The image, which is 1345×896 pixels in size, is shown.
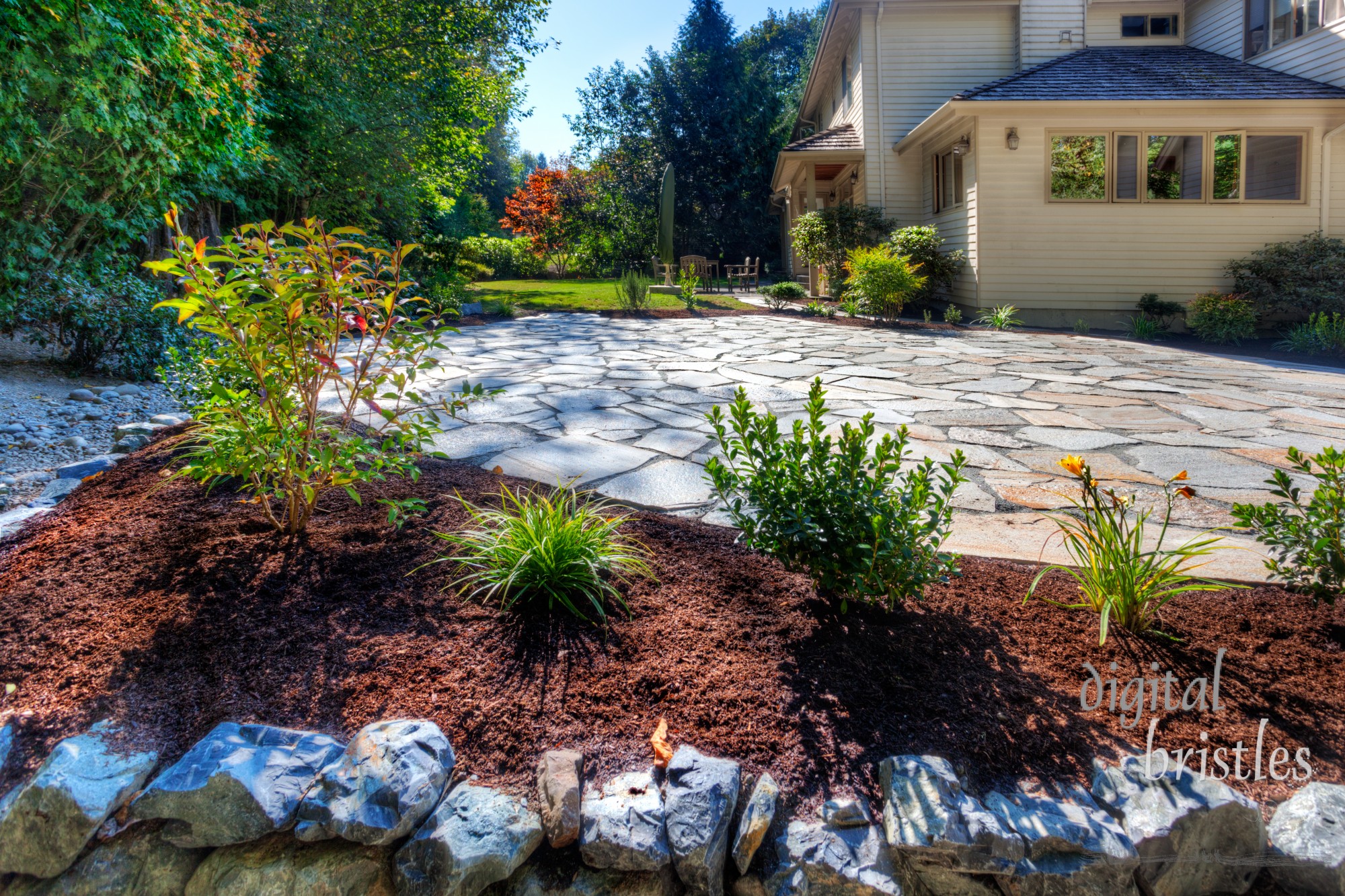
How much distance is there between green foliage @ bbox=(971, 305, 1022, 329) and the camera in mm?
9727

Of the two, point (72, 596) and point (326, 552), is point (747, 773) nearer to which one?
point (326, 552)

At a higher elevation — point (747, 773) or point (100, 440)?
point (100, 440)

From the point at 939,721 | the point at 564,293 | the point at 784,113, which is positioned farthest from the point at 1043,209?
the point at 784,113

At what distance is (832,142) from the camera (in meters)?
13.5

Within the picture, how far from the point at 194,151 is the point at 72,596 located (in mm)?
5154

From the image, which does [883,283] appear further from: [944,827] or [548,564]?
[944,827]

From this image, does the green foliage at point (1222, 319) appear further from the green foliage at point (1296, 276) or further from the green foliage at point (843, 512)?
the green foliage at point (843, 512)

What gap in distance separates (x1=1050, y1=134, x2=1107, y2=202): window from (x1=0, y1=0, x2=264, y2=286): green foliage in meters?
9.86

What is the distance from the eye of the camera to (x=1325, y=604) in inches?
78.9

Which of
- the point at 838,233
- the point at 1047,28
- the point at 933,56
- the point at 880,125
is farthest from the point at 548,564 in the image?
the point at 1047,28

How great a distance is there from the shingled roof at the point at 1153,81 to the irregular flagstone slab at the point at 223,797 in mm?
11233

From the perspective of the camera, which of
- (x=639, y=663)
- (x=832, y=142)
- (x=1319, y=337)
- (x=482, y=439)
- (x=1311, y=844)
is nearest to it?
(x=1311, y=844)

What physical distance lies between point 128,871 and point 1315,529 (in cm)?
282

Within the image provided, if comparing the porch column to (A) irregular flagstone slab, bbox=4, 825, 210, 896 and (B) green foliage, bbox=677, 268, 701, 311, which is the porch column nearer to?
(B) green foliage, bbox=677, 268, 701, 311
